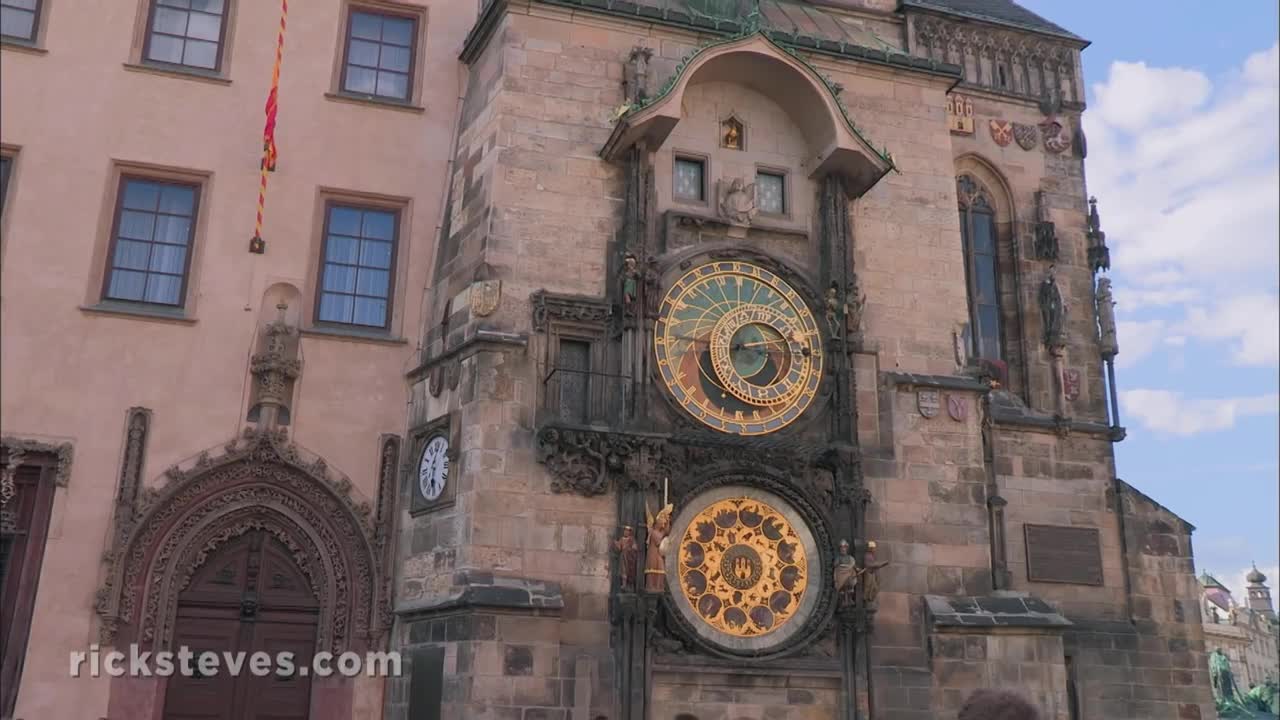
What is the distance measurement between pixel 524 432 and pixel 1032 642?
6816 mm

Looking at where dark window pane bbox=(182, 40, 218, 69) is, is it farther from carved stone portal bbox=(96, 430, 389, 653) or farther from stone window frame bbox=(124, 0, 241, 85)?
carved stone portal bbox=(96, 430, 389, 653)

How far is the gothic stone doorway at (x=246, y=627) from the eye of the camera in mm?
14117

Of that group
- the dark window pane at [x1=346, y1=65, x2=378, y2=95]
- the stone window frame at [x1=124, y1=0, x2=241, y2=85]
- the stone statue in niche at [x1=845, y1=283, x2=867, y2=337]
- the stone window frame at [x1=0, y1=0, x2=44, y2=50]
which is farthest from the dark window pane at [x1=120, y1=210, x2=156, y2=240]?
the stone statue in niche at [x1=845, y1=283, x2=867, y2=337]

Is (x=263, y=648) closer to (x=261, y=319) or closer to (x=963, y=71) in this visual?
(x=261, y=319)

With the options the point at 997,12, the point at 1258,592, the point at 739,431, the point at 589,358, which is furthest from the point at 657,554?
the point at 1258,592

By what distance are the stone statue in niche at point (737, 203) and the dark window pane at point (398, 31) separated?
199 inches

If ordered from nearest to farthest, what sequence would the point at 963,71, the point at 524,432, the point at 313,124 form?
the point at 524,432 → the point at 313,124 → the point at 963,71

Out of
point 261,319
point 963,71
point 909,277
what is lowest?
point 261,319

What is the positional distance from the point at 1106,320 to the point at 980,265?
215cm

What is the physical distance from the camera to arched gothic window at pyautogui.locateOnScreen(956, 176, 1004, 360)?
19.3m

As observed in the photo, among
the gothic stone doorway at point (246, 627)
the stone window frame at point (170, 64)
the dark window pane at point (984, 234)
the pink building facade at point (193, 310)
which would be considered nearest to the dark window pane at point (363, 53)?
the pink building facade at point (193, 310)

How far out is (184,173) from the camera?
15.5 metres

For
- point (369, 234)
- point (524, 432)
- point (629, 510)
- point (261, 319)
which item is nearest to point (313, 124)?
point (369, 234)

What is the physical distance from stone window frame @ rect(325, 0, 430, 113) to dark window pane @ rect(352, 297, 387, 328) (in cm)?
271
